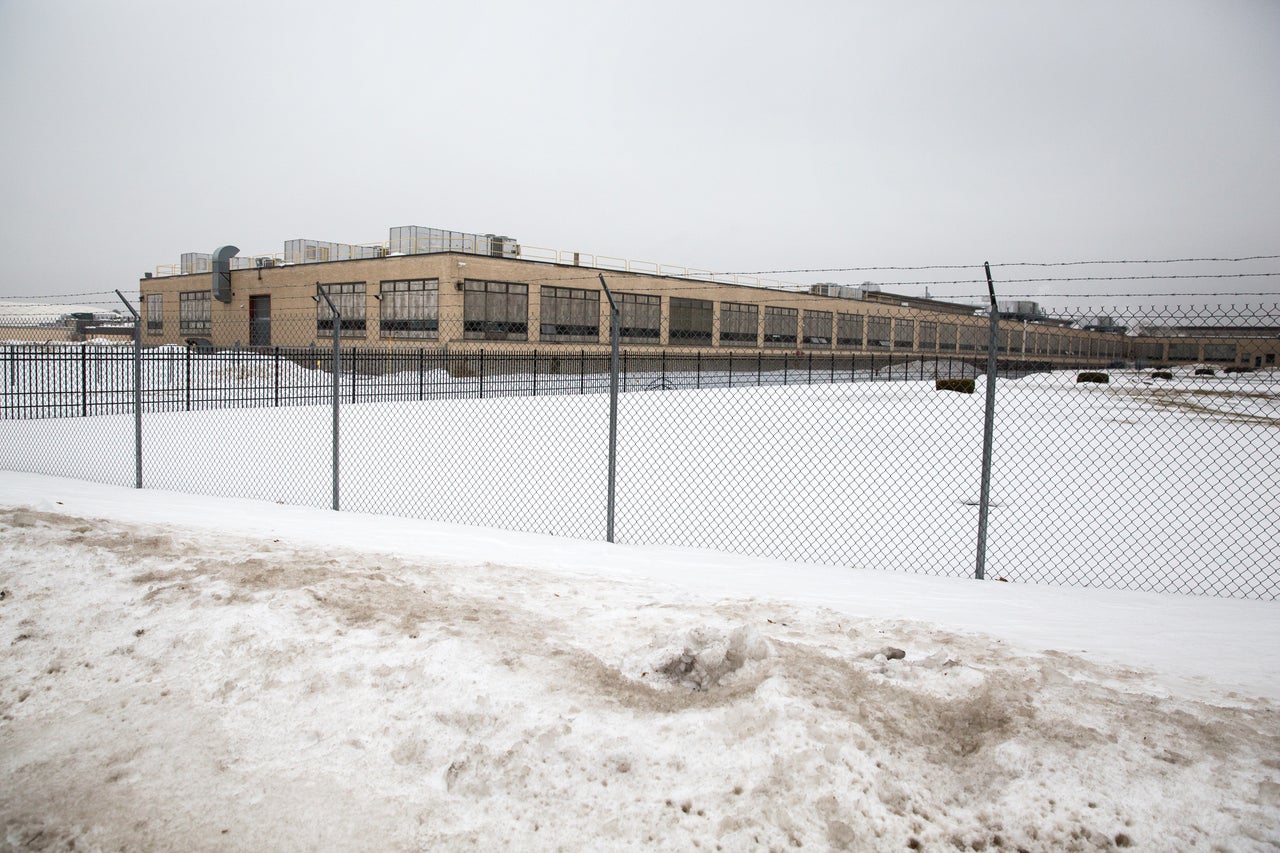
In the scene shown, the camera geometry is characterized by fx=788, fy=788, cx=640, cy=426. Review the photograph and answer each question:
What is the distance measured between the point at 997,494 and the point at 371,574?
863 cm

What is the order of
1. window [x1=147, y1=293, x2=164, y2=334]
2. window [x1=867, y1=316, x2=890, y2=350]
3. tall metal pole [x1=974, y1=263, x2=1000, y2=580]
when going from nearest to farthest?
tall metal pole [x1=974, y1=263, x2=1000, y2=580]
window [x1=147, y1=293, x2=164, y2=334]
window [x1=867, y1=316, x2=890, y2=350]

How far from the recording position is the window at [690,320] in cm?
5359

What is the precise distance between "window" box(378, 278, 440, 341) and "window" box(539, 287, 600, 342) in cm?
625

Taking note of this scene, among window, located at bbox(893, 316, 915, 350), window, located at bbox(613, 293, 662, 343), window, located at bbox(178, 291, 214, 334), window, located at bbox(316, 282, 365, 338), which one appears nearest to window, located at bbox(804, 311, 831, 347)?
window, located at bbox(893, 316, 915, 350)

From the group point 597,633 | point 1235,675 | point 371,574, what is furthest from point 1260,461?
point 371,574

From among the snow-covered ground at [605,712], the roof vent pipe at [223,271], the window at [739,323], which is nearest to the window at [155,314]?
the roof vent pipe at [223,271]

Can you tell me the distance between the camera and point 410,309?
43.8 m

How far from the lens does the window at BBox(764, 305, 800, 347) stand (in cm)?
5800

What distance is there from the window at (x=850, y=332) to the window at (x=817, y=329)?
40.9 inches

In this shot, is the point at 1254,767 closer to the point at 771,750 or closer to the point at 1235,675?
the point at 1235,675

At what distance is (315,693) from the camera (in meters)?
3.96

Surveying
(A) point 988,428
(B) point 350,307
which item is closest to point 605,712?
(A) point 988,428

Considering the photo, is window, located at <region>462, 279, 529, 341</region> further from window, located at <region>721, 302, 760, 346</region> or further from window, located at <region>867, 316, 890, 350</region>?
window, located at <region>867, 316, 890, 350</region>

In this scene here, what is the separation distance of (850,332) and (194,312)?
49.9 meters
